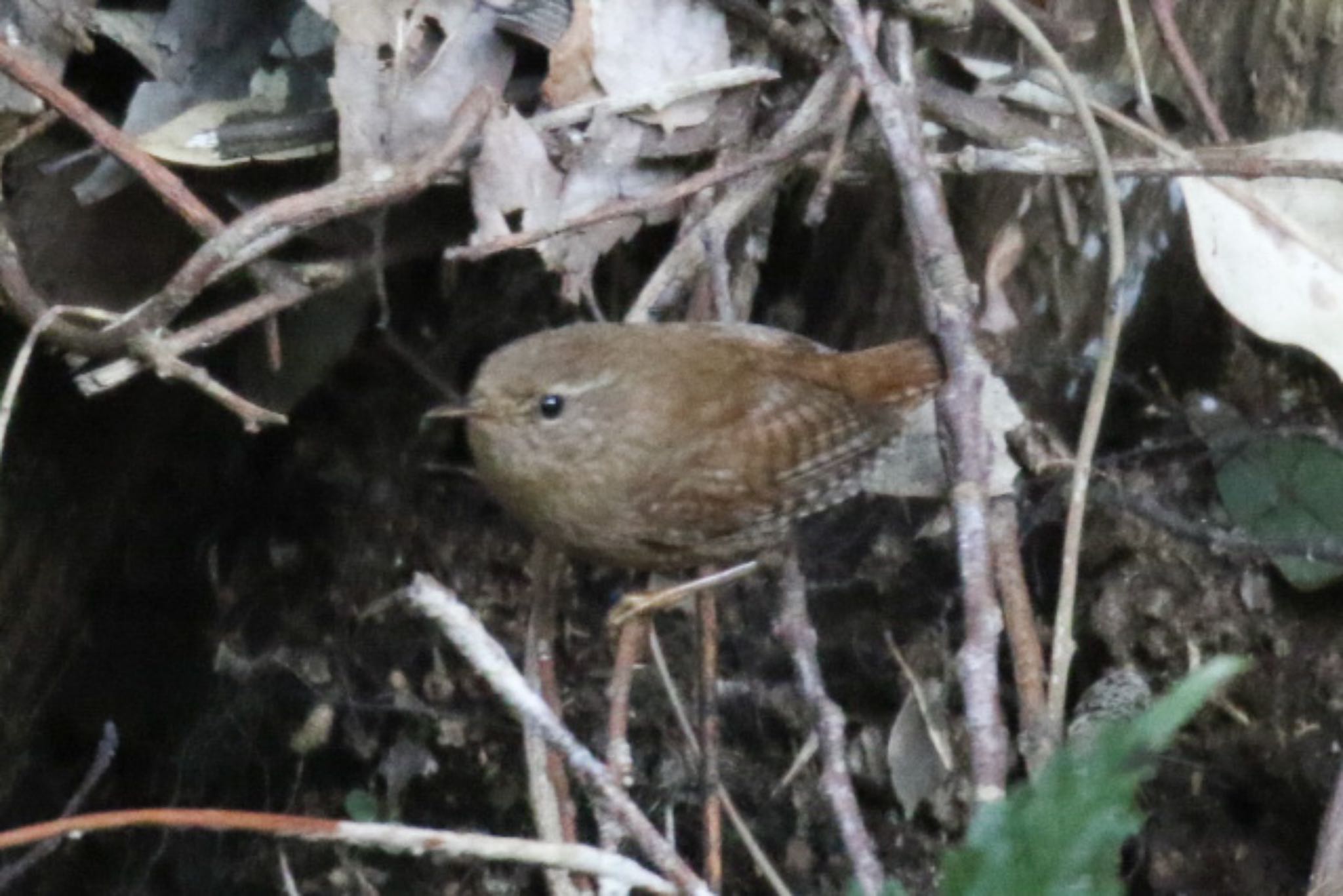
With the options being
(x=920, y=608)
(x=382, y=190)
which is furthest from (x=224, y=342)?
(x=920, y=608)

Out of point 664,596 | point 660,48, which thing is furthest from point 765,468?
point 660,48

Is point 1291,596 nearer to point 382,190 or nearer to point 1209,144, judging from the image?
point 1209,144

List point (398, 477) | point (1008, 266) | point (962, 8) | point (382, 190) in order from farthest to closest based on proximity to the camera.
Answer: point (398, 477) → point (1008, 266) → point (962, 8) → point (382, 190)

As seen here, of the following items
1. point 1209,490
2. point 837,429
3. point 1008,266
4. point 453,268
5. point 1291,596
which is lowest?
point 1291,596

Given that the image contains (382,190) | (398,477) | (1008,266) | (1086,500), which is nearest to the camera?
(382,190)

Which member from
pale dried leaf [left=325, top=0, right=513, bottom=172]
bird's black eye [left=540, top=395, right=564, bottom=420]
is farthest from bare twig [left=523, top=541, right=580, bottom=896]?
pale dried leaf [left=325, top=0, right=513, bottom=172]

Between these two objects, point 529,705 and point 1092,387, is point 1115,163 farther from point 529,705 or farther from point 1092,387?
point 529,705

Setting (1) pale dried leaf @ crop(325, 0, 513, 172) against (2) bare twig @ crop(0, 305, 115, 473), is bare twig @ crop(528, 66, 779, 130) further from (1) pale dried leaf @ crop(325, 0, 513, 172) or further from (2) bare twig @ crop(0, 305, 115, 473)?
(2) bare twig @ crop(0, 305, 115, 473)
